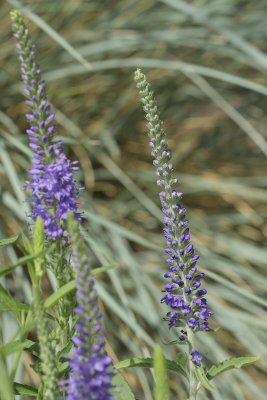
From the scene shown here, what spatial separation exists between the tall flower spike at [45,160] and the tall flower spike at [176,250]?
135mm

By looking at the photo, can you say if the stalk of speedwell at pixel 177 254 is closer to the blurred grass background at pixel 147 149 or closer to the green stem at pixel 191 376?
the green stem at pixel 191 376

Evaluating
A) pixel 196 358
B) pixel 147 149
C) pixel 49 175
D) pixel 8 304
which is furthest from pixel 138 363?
pixel 147 149

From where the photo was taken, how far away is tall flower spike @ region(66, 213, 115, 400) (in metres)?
0.79

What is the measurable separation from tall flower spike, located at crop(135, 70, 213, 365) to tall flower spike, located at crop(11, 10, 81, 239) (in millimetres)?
135

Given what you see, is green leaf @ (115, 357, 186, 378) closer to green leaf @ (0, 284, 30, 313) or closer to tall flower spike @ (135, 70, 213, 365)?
tall flower spike @ (135, 70, 213, 365)

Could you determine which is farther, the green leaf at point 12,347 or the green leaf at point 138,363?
the green leaf at point 138,363

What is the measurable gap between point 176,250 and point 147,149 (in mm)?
2732

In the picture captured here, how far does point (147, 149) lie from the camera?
3.85 m

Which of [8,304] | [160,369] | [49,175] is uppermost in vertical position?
[49,175]

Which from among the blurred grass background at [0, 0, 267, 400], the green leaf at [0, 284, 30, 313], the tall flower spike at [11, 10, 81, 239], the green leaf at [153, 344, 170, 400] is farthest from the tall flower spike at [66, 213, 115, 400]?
the blurred grass background at [0, 0, 267, 400]

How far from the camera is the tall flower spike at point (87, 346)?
31.2 inches

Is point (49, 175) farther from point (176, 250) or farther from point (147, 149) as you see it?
point (147, 149)

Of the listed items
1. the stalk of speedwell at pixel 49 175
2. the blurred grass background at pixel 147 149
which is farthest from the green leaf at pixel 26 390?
the blurred grass background at pixel 147 149

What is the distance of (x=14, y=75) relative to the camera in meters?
3.46
